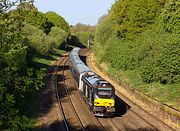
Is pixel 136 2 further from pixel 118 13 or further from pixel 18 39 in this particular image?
pixel 18 39

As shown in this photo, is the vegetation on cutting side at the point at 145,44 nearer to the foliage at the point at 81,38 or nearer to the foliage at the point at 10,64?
the foliage at the point at 10,64

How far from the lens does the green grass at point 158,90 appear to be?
101 feet

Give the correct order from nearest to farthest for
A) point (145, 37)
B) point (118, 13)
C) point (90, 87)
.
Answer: point (90, 87)
point (145, 37)
point (118, 13)

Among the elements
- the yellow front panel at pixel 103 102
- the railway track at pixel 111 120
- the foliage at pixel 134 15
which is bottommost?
the railway track at pixel 111 120

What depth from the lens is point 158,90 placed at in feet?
112

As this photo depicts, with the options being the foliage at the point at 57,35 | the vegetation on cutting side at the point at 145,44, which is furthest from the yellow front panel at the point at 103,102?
the foliage at the point at 57,35

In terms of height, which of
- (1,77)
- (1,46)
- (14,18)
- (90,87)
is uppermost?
(14,18)

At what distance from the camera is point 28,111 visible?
2848 cm

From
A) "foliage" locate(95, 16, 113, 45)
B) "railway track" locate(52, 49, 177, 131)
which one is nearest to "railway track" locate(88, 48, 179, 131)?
"railway track" locate(52, 49, 177, 131)

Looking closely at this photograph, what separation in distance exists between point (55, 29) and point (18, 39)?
3701 inches

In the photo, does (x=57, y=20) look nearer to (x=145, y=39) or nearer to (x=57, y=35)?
(x=57, y=35)

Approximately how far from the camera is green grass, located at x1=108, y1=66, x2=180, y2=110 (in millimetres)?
30650

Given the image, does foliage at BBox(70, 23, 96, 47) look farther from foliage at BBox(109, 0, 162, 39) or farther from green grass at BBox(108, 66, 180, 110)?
green grass at BBox(108, 66, 180, 110)

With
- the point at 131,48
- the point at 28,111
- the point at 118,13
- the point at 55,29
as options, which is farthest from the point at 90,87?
the point at 55,29
